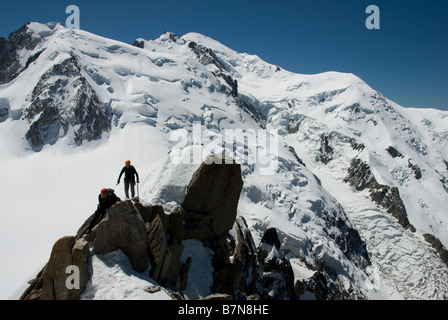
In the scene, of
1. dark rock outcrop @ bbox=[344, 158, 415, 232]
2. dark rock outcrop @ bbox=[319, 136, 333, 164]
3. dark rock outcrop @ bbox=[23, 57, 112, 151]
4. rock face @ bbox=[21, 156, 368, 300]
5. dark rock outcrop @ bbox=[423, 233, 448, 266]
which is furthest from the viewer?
dark rock outcrop @ bbox=[319, 136, 333, 164]

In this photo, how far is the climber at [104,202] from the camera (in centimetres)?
1188

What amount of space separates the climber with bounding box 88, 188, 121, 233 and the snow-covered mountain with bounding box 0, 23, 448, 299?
3228mm

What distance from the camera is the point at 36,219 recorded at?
32438 mm

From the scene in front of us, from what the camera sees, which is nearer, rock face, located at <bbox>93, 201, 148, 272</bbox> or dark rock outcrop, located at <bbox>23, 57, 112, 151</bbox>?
rock face, located at <bbox>93, 201, 148, 272</bbox>

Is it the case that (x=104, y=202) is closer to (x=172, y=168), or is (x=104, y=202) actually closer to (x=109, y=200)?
(x=109, y=200)

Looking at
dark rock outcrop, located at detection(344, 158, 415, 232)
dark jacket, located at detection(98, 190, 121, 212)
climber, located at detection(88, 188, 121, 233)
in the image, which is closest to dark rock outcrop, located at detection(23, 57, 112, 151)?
climber, located at detection(88, 188, 121, 233)

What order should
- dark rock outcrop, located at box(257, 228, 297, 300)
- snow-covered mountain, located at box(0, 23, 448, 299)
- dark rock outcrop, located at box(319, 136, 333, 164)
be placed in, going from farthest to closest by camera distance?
dark rock outcrop, located at box(319, 136, 333, 164) < snow-covered mountain, located at box(0, 23, 448, 299) < dark rock outcrop, located at box(257, 228, 297, 300)

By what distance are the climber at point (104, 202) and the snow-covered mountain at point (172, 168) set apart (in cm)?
323

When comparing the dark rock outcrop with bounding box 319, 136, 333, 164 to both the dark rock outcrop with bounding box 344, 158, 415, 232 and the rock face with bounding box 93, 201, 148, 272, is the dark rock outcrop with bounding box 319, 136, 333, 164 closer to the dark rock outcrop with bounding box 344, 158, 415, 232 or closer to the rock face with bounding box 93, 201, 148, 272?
the dark rock outcrop with bounding box 344, 158, 415, 232

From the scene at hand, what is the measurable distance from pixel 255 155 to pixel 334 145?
76.5 metres

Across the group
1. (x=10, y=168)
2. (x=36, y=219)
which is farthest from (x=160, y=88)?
(x=36, y=219)

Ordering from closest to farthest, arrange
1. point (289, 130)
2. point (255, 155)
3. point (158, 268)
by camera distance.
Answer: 1. point (158, 268)
2. point (255, 155)
3. point (289, 130)

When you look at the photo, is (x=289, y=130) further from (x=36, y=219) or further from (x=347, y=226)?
(x=36, y=219)

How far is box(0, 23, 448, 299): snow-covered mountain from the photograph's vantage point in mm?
32744
